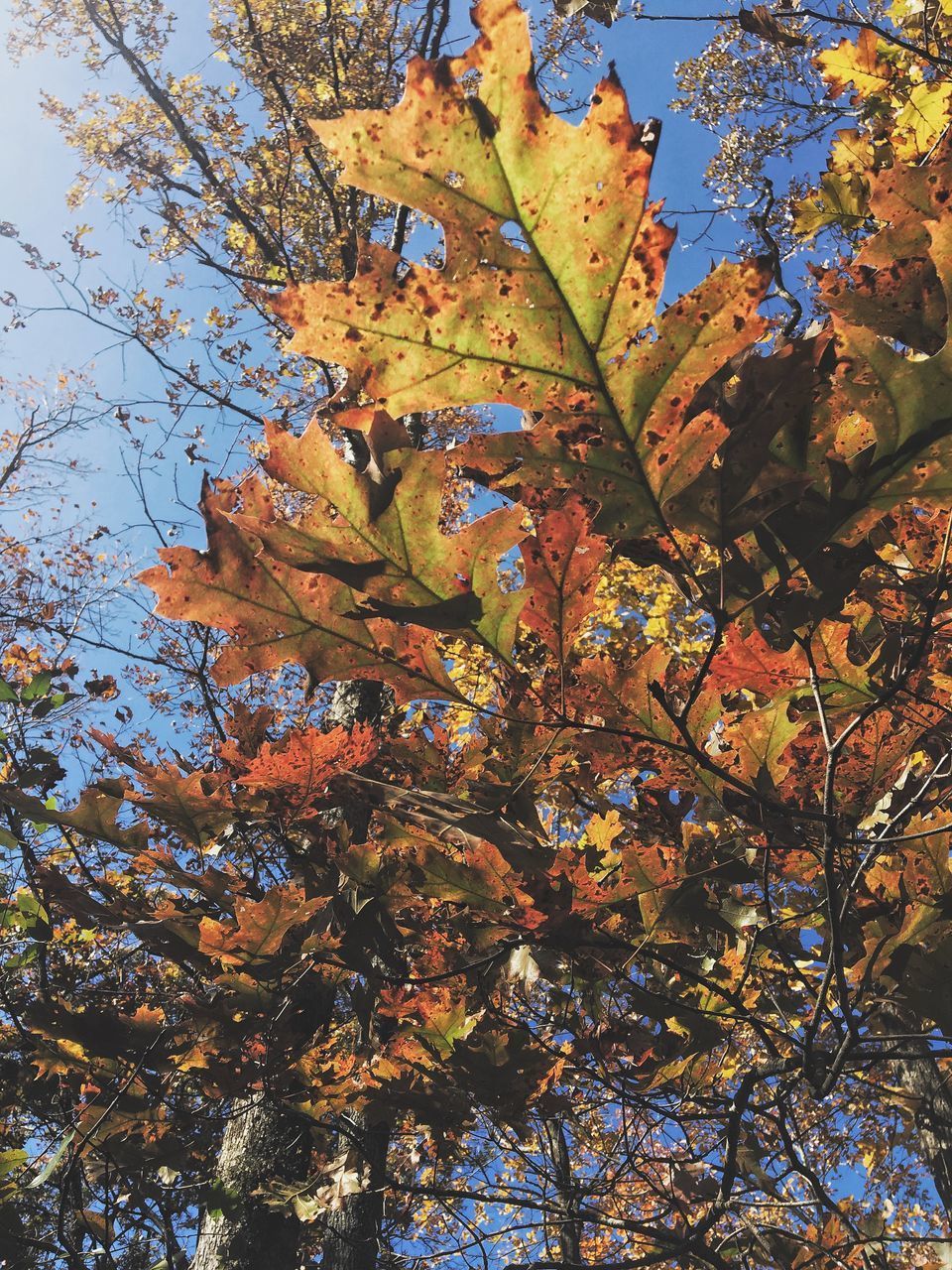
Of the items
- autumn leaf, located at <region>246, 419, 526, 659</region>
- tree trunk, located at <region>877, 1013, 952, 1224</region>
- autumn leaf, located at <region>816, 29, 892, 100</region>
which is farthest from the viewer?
autumn leaf, located at <region>816, 29, 892, 100</region>

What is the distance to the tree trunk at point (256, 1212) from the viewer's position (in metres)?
2.91

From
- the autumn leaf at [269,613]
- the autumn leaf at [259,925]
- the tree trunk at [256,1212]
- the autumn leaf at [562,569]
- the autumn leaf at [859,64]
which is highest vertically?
the autumn leaf at [859,64]

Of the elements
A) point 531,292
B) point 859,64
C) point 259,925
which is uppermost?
point 859,64

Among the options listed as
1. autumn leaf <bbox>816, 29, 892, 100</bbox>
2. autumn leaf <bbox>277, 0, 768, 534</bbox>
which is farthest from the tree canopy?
autumn leaf <bbox>816, 29, 892, 100</bbox>

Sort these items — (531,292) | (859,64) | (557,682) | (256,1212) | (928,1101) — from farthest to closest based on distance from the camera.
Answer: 1. (256,1212)
2. (859,64)
3. (928,1101)
4. (557,682)
5. (531,292)

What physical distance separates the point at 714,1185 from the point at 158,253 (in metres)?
11.7

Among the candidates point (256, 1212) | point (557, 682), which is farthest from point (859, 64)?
point (256, 1212)

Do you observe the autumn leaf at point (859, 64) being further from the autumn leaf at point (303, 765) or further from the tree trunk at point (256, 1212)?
the tree trunk at point (256, 1212)

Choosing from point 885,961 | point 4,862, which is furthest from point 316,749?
point 4,862

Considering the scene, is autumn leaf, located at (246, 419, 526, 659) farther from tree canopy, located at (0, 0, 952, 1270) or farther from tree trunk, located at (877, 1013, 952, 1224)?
tree trunk, located at (877, 1013, 952, 1224)

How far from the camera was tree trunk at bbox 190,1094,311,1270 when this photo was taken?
2906 millimetres

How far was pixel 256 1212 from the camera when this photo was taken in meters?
2.97

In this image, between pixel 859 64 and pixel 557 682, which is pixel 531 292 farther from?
pixel 859 64

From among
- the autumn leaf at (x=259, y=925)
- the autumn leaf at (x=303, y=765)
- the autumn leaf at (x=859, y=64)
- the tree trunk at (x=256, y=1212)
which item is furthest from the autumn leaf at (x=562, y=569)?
the autumn leaf at (x=859, y=64)
